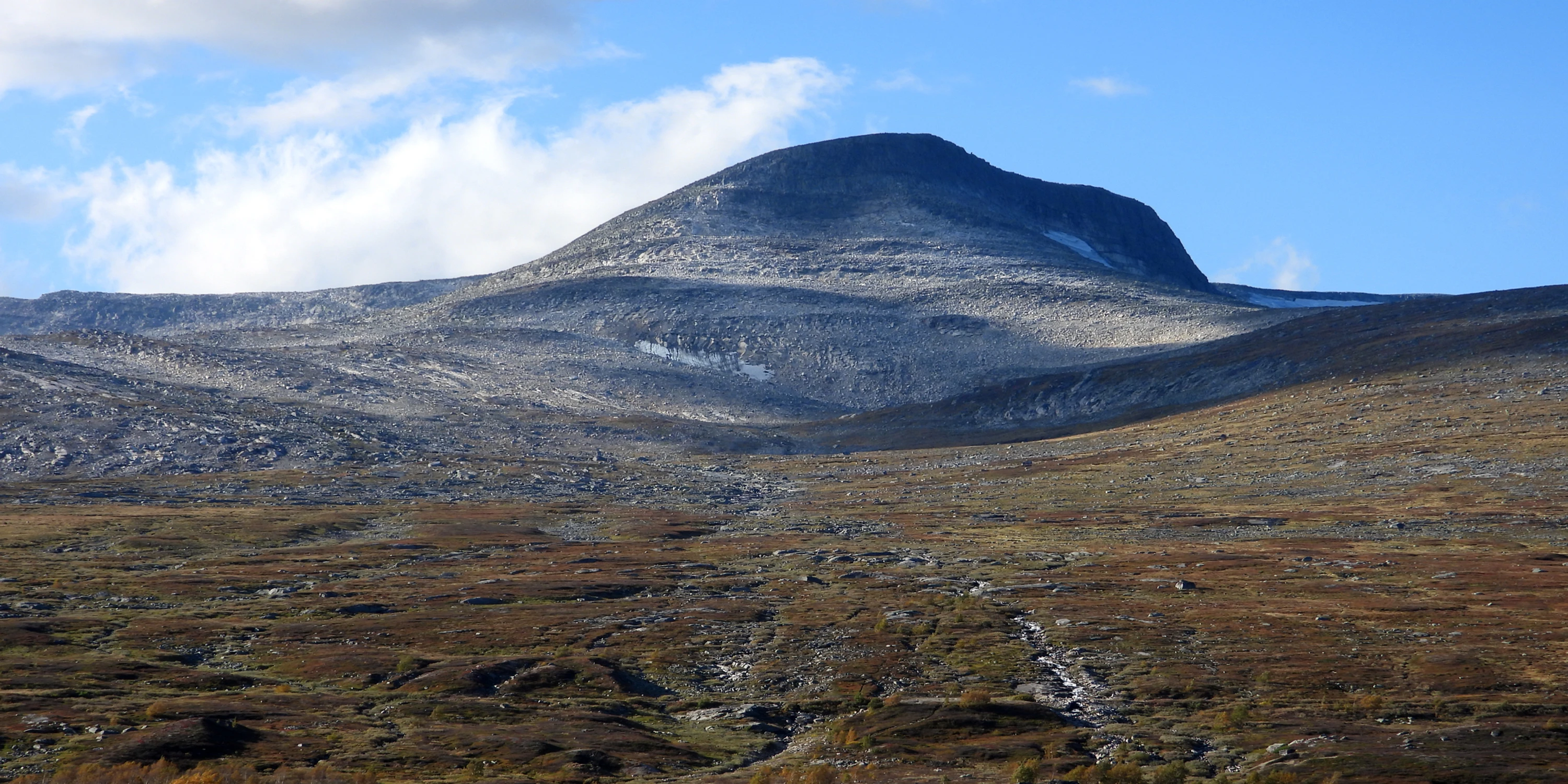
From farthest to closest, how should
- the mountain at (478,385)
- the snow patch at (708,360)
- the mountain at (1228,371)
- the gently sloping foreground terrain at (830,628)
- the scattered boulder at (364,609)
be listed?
the snow patch at (708,360)
the mountain at (1228,371)
the mountain at (478,385)
the scattered boulder at (364,609)
the gently sloping foreground terrain at (830,628)

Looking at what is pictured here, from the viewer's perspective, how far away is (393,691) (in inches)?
1496

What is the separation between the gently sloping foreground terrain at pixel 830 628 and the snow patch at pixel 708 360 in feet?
273

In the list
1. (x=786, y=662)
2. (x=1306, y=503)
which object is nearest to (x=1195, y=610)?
(x=786, y=662)

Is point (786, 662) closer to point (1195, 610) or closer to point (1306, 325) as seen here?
point (1195, 610)

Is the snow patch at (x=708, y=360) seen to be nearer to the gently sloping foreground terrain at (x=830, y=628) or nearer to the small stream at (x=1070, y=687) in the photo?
the gently sloping foreground terrain at (x=830, y=628)

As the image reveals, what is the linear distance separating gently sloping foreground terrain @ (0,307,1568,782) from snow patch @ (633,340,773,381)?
273 ft

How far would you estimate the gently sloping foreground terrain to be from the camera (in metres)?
29.9

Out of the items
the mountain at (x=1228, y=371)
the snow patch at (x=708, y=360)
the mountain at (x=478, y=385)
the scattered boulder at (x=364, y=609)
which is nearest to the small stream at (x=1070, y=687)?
the scattered boulder at (x=364, y=609)

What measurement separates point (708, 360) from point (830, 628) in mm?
147574

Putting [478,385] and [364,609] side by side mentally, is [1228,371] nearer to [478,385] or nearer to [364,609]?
[478,385]

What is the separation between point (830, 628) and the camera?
159 feet

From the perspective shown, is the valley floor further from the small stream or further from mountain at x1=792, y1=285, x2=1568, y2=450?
mountain at x1=792, y1=285, x2=1568, y2=450

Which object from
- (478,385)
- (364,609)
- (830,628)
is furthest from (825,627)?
(478,385)

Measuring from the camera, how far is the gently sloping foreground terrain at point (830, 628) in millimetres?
29906
